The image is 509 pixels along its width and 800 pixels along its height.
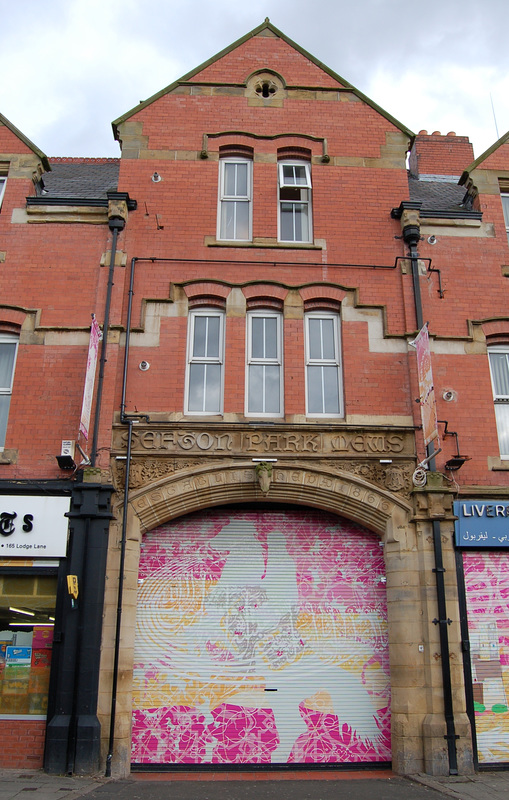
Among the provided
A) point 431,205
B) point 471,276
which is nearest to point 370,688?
point 471,276

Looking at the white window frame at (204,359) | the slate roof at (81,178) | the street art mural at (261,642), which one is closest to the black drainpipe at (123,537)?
the street art mural at (261,642)

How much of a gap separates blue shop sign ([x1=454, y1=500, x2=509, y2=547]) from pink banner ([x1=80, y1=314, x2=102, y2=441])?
6.19m

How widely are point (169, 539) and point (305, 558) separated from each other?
2339mm

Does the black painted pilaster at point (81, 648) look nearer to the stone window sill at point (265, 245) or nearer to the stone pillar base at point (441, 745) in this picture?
the stone pillar base at point (441, 745)

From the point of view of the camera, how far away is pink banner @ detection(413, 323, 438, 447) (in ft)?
32.2

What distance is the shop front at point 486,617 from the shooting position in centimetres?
948

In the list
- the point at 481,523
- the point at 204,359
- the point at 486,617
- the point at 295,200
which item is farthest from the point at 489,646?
the point at 295,200

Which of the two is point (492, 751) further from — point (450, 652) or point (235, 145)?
point (235, 145)

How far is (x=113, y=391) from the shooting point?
10.6 m

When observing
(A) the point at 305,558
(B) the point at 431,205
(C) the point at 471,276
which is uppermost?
(B) the point at 431,205

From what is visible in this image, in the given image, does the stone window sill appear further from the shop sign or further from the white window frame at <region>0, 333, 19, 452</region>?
the shop sign

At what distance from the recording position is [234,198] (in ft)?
40.3

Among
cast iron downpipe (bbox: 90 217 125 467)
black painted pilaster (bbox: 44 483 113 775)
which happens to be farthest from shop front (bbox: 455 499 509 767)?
cast iron downpipe (bbox: 90 217 125 467)

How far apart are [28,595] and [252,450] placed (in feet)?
13.8
